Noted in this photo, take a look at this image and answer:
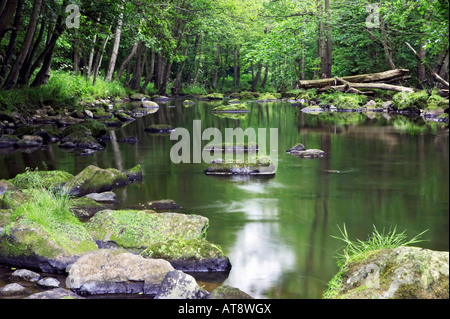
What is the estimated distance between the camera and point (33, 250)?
5.27 meters

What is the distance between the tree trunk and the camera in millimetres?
16734

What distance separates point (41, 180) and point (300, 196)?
4071mm

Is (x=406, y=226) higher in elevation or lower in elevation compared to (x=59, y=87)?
lower

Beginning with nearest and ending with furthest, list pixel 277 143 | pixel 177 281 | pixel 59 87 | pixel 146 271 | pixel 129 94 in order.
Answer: pixel 177 281
pixel 146 271
pixel 277 143
pixel 59 87
pixel 129 94

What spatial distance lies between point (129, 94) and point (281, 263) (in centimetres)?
3433

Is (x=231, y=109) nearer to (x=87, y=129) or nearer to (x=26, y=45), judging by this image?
(x=26, y=45)

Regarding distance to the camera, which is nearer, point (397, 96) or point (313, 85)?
point (397, 96)

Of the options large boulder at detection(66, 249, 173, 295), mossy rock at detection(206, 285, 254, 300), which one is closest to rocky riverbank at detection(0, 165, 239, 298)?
large boulder at detection(66, 249, 173, 295)

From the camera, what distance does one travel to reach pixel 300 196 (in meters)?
8.55

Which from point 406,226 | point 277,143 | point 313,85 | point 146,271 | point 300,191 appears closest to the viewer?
point 146,271

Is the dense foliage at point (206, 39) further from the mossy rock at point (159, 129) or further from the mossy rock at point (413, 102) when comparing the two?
the mossy rock at point (159, 129)

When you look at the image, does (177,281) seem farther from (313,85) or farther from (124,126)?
(313,85)

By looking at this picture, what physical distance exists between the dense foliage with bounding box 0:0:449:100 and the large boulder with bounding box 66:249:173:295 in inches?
122
